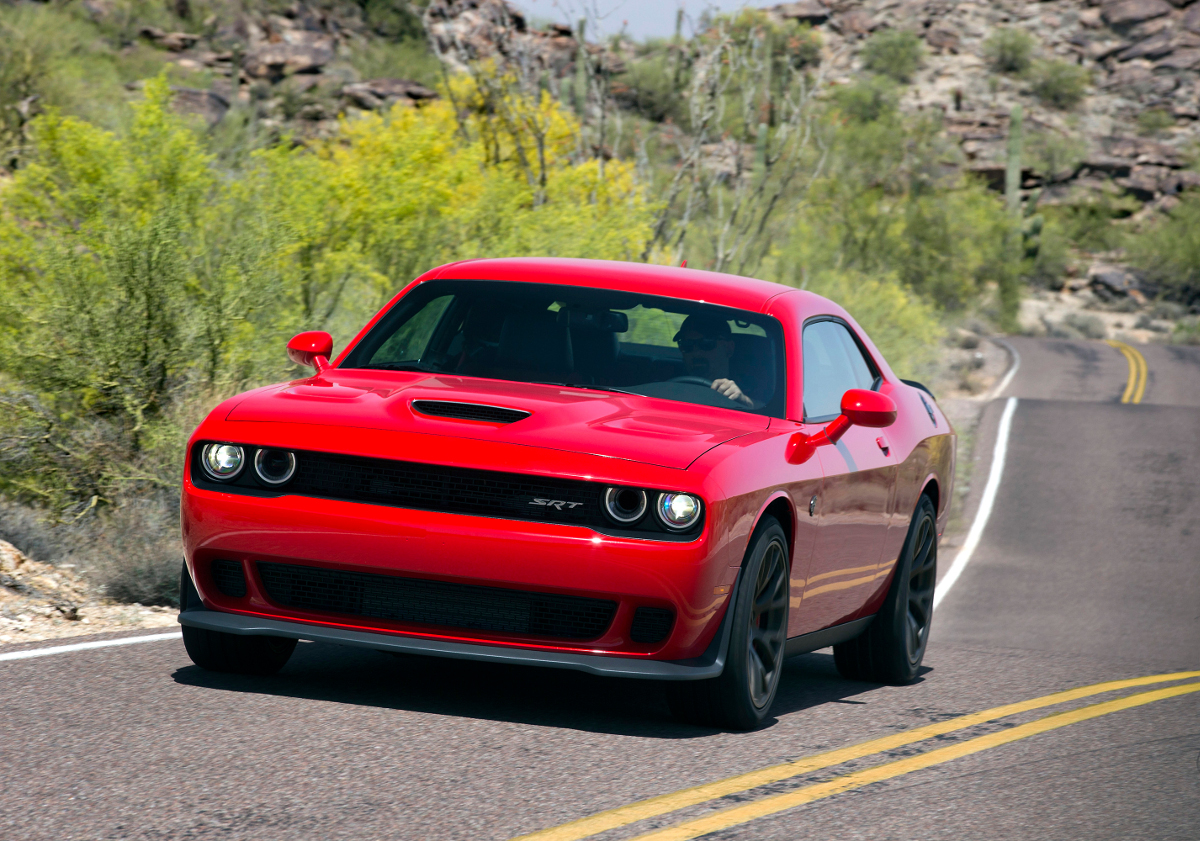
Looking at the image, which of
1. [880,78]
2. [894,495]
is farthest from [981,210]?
[894,495]

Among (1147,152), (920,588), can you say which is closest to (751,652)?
(920,588)

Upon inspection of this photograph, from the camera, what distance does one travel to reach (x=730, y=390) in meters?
6.25

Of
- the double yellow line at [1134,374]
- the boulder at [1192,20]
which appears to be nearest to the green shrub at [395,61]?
the double yellow line at [1134,374]

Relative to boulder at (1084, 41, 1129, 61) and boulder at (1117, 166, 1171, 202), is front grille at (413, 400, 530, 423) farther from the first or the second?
boulder at (1084, 41, 1129, 61)

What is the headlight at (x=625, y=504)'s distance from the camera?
5.03 m

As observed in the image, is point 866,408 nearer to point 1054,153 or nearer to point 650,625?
point 650,625

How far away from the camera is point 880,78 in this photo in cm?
9356

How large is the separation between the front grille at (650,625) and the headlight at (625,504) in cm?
32

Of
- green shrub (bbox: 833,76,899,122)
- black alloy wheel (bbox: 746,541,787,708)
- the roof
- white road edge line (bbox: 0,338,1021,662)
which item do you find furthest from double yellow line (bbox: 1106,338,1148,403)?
black alloy wheel (bbox: 746,541,787,708)

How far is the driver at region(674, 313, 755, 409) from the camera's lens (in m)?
6.27

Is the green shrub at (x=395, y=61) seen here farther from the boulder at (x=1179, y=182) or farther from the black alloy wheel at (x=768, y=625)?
the black alloy wheel at (x=768, y=625)

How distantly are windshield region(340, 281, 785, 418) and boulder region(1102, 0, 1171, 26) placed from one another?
110279 mm

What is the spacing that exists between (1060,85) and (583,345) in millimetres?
101672

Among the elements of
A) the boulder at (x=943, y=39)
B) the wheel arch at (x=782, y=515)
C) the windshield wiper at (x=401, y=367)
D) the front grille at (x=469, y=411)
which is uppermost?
the boulder at (x=943, y=39)
